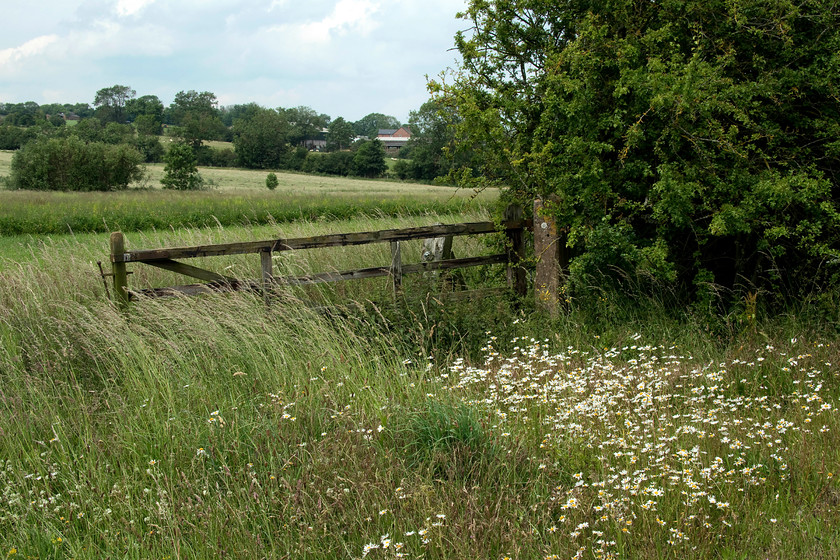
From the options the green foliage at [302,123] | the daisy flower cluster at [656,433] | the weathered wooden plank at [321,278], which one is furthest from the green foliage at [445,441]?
the green foliage at [302,123]

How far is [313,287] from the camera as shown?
9227 millimetres

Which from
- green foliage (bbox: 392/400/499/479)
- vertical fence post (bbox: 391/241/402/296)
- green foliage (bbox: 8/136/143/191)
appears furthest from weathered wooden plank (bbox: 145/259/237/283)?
green foliage (bbox: 8/136/143/191)

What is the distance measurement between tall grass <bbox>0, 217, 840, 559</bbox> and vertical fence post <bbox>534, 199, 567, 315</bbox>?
162 centimetres

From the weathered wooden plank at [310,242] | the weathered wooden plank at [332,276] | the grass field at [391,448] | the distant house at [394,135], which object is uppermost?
the distant house at [394,135]

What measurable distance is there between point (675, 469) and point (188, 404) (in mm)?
3279

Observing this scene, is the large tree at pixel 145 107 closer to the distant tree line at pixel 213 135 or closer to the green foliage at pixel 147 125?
the distant tree line at pixel 213 135

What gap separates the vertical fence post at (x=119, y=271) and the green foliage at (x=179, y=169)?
49.2m

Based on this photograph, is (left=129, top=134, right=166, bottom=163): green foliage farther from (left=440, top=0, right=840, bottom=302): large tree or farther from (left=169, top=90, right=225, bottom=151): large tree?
(left=440, top=0, right=840, bottom=302): large tree

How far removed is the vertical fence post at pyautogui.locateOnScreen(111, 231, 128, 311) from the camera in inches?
271

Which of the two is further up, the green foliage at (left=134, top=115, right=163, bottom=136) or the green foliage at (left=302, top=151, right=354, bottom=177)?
the green foliage at (left=134, top=115, right=163, bottom=136)

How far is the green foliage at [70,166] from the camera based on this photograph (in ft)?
156

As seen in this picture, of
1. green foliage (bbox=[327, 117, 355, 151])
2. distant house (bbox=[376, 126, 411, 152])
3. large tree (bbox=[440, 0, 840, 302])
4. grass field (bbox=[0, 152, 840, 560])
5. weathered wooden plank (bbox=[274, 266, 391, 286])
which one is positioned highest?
distant house (bbox=[376, 126, 411, 152])

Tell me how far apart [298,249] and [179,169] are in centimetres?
5095

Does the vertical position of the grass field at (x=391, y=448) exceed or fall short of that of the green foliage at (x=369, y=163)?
it falls short
